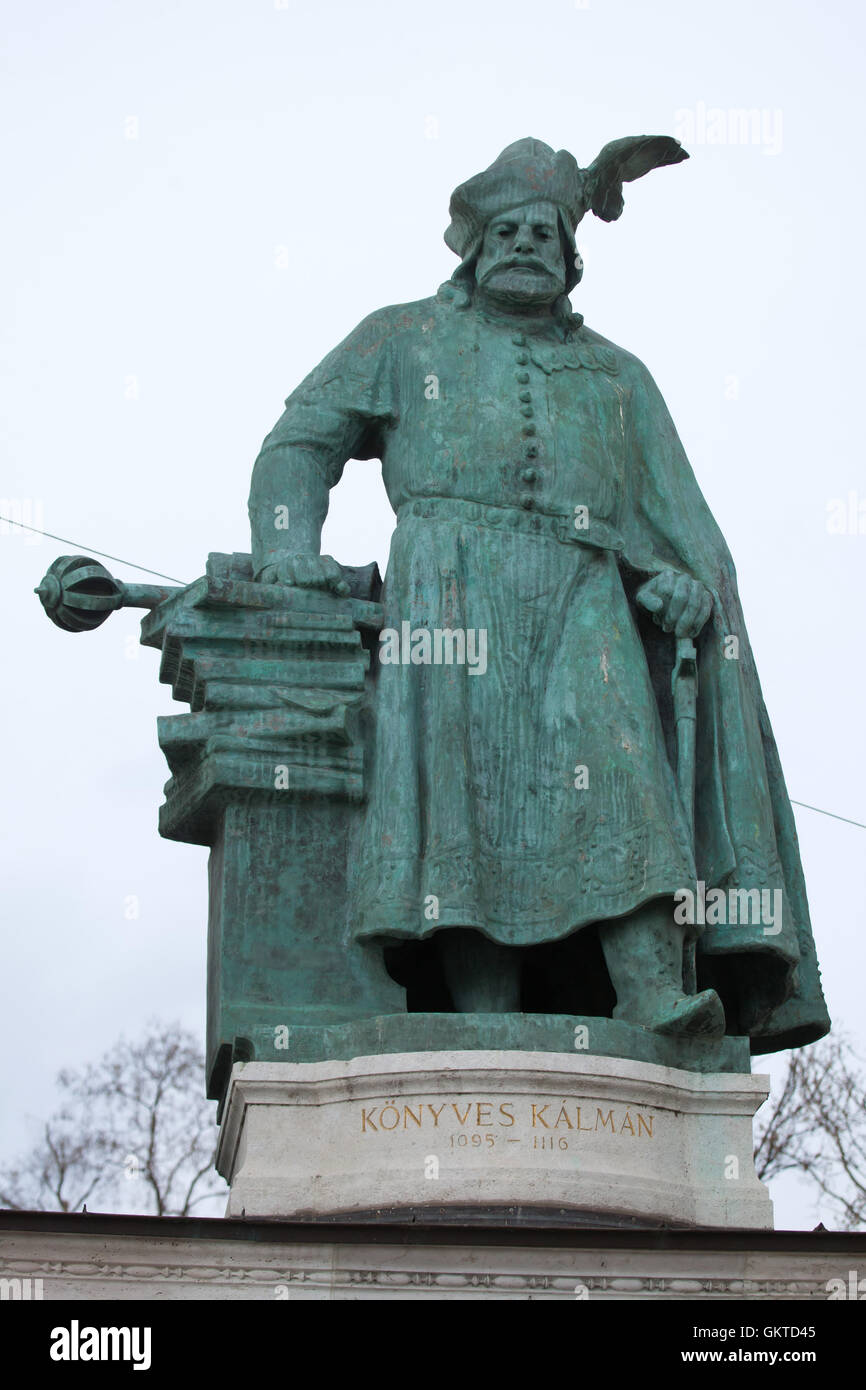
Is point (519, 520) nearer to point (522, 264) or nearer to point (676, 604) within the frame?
point (676, 604)

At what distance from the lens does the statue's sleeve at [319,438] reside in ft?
40.2

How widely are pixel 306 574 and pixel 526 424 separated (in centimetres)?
134

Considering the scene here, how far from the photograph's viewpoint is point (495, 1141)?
1041cm

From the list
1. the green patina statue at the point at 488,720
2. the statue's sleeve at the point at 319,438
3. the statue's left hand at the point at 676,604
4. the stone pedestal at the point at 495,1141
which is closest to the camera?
the stone pedestal at the point at 495,1141

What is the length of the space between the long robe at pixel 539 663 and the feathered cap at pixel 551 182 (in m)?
0.41

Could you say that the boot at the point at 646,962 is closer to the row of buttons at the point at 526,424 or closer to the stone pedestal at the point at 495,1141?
the stone pedestal at the point at 495,1141

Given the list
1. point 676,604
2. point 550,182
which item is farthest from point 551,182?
point 676,604

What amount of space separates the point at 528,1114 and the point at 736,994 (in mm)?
1891

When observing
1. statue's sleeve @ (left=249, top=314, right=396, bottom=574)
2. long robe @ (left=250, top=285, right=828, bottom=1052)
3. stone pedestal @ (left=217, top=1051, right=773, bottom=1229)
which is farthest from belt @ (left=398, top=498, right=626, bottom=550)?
stone pedestal @ (left=217, top=1051, right=773, bottom=1229)

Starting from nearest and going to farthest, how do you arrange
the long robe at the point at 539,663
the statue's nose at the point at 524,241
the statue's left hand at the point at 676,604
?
the long robe at the point at 539,663 → the statue's left hand at the point at 676,604 → the statue's nose at the point at 524,241

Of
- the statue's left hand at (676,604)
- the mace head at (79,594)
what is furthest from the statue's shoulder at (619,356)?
the mace head at (79,594)

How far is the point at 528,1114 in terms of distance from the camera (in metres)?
10.5

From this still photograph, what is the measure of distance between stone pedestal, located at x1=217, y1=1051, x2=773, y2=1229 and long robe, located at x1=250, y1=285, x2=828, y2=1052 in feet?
2.84
